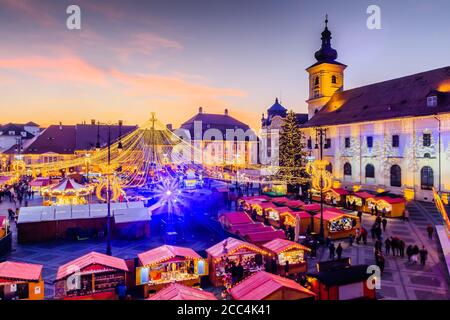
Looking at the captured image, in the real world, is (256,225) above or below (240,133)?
below

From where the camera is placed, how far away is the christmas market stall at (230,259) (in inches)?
586

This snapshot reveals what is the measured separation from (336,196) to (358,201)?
9.19 ft

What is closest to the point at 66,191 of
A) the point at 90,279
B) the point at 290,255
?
the point at 90,279

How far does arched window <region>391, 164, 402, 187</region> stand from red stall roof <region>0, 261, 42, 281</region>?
35492 mm

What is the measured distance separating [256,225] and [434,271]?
31.1 feet

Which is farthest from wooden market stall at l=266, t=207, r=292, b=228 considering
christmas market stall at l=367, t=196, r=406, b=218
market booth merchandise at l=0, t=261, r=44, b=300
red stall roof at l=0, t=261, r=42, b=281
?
market booth merchandise at l=0, t=261, r=44, b=300

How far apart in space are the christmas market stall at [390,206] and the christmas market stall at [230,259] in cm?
1614

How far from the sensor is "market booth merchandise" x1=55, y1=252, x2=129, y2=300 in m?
12.3

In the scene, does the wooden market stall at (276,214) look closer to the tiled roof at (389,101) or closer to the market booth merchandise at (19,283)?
the market booth merchandise at (19,283)

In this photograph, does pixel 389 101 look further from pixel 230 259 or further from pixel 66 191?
pixel 66 191

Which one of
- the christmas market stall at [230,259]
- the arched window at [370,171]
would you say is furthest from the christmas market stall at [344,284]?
the arched window at [370,171]
